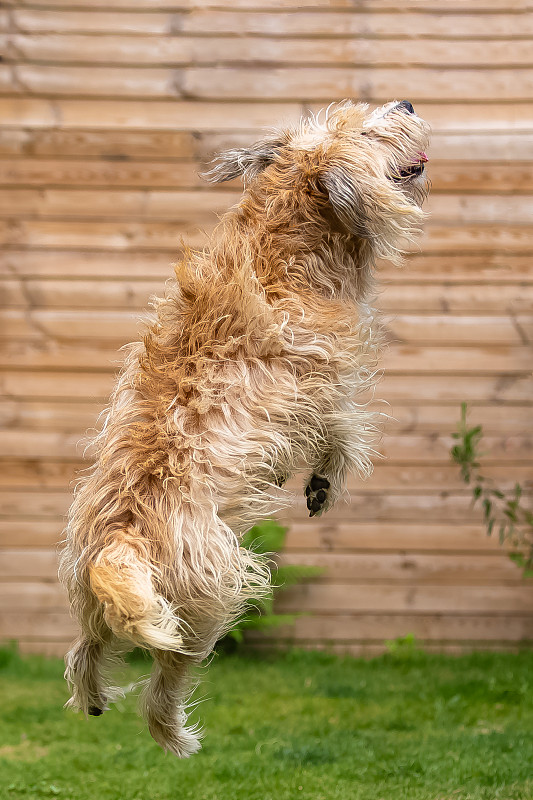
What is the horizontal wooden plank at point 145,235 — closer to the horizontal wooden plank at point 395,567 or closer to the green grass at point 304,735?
the horizontal wooden plank at point 395,567

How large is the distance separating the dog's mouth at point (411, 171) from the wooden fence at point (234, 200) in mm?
2757

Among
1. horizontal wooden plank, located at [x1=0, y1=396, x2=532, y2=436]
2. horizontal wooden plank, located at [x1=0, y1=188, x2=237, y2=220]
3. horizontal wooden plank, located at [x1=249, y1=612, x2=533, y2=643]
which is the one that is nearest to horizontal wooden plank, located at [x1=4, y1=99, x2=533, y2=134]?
horizontal wooden plank, located at [x1=0, y1=188, x2=237, y2=220]

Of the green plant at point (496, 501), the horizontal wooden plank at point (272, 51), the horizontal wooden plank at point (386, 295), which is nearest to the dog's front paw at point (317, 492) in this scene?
the green plant at point (496, 501)

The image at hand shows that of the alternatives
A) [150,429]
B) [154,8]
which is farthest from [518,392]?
[150,429]

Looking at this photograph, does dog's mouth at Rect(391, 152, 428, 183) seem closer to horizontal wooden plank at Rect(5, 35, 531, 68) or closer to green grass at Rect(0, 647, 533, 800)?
green grass at Rect(0, 647, 533, 800)

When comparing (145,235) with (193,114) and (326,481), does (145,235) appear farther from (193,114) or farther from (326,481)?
(326,481)

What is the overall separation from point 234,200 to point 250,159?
2.68 metres

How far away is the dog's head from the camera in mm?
1644

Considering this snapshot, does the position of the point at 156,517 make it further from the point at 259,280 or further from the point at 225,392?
the point at 259,280

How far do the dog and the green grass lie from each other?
1437 mm

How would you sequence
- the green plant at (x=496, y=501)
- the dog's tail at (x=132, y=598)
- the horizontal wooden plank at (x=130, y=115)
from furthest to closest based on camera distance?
the horizontal wooden plank at (x=130, y=115) → the green plant at (x=496, y=501) → the dog's tail at (x=132, y=598)

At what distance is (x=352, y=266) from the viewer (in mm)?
1805

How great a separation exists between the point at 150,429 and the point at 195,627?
0.38 m

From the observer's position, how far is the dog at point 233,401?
1494mm
